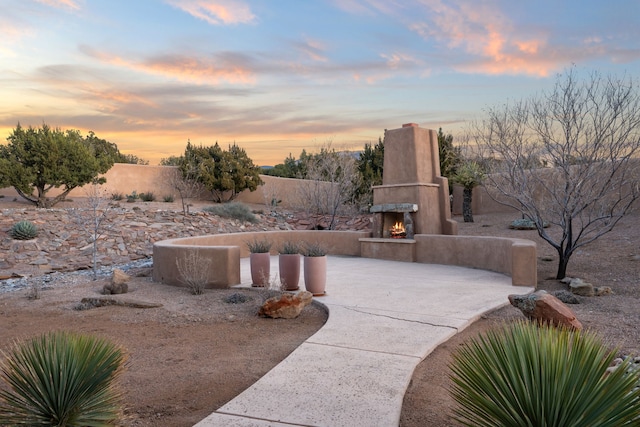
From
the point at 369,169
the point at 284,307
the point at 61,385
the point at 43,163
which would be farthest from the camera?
the point at 369,169

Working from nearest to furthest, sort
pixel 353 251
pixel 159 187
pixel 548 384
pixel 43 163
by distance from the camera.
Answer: pixel 548 384
pixel 353 251
pixel 43 163
pixel 159 187

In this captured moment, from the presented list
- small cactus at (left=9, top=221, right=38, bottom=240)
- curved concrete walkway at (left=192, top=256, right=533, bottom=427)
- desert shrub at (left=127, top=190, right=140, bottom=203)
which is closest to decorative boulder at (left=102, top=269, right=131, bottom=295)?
curved concrete walkway at (left=192, top=256, right=533, bottom=427)

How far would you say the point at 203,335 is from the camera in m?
6.93

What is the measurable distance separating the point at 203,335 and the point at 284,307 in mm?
1374

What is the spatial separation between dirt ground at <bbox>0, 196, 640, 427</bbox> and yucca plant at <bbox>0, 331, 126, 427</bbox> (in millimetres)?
394

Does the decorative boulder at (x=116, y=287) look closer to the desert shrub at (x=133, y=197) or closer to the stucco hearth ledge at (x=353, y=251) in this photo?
the stucco hearth ledge at (x=353, y=251)

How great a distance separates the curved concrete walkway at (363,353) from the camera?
4004 mm

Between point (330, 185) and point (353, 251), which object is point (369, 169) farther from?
point (353, 251)

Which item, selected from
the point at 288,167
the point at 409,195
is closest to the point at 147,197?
the point at 288,167

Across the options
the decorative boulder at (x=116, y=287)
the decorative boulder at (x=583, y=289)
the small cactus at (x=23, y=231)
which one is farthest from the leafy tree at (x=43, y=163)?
the decorative boulder at (x=583, y=289)

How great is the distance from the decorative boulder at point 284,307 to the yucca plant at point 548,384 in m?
4.98

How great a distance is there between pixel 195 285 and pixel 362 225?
677 inches

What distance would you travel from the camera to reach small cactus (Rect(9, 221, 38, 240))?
62.0 ft

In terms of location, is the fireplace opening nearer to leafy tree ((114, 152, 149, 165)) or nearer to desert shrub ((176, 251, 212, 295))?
desert shrub ((176, 251, 212, 295))
